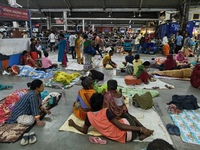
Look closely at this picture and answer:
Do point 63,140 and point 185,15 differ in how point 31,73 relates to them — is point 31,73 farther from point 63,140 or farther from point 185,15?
point 185,15

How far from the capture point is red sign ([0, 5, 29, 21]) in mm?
6766

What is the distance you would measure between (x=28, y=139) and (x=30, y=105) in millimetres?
560

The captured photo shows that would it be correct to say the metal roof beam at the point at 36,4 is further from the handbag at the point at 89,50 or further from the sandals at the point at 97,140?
the sandals at the point at 97,140

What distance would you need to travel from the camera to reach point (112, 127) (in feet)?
8.32

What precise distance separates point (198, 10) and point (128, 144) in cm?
1664

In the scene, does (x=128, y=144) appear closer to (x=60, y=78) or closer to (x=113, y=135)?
(x=113, y=135)

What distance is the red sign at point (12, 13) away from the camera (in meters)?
6.77

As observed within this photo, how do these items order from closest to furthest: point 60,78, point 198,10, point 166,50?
1. point 60,78
2. point 166,50
3. point 198,10

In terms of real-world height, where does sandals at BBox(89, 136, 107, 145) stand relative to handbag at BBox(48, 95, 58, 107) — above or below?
below

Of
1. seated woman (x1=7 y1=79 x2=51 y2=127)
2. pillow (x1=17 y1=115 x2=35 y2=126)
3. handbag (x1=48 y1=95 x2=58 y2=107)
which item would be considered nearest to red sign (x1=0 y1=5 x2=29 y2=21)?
handbag (x1=48 y1=95 x2=58 y2=107)

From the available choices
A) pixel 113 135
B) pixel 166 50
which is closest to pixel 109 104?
pixel 113 135

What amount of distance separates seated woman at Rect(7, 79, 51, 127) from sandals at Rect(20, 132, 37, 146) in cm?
35

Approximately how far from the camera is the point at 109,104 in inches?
109

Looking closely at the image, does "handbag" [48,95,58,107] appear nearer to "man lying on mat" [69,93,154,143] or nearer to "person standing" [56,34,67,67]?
"man lying on mat" [69,93,154,143]
